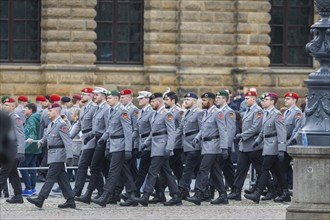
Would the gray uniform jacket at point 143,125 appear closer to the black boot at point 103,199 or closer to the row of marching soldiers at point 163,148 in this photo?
the row of marching soldiers at point 163,148

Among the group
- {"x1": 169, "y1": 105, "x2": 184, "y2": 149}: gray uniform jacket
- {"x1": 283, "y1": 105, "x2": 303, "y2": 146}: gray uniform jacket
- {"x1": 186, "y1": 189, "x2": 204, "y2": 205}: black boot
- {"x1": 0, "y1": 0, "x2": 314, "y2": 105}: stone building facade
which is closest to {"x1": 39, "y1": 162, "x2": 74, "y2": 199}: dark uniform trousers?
{"x1": 186, "y1": 189, "x2": 204, "y2": 205}: black boot

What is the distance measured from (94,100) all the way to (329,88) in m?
5.75

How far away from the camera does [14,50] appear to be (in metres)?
30.6

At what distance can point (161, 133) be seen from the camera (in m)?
19.1

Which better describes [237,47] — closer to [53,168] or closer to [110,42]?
→ [110,42]

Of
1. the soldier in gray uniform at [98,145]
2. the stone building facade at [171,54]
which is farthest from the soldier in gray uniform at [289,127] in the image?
the stone building facade at [171,54]

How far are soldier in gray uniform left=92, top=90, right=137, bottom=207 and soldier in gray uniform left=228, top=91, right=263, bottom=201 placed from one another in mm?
1872

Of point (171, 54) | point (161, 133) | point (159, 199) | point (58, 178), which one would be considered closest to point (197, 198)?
point (159, 199)

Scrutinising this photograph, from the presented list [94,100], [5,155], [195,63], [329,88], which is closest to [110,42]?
[195,63]

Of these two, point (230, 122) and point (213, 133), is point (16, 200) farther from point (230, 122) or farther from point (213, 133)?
point (230, 122)

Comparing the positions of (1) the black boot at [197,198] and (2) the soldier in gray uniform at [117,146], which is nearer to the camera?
(2) the soldier in gray uniform at [117,146]

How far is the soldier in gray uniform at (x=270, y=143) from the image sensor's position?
1947 cm

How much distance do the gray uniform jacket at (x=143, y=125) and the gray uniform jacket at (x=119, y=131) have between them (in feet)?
1.70

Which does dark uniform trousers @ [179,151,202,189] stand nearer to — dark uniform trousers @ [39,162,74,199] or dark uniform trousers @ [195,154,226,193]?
dark uniform trousers @ [195,154,226,193]
